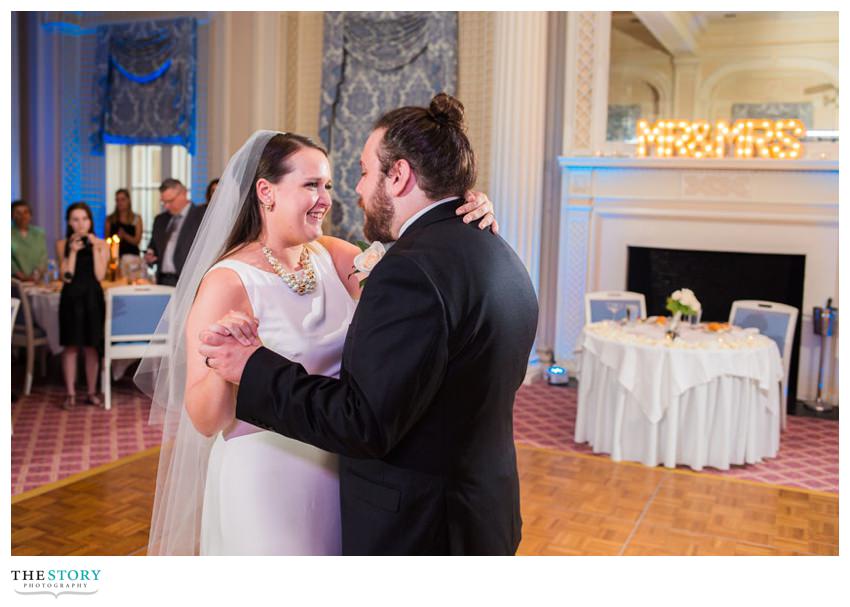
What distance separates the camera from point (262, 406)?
1845 millimetres

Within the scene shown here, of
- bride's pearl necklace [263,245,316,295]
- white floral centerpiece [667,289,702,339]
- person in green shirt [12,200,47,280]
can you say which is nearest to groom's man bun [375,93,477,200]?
bride's pearl necklace [263,245,316,295]

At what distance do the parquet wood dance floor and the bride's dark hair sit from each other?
84.4 inches

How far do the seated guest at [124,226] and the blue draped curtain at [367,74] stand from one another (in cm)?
203

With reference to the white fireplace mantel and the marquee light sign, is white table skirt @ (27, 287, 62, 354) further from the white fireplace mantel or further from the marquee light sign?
the marquee light sign

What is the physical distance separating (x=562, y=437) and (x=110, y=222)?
17.6 feet

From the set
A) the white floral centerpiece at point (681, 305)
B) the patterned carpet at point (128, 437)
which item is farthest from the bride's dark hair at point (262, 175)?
the white floral centerpiece at point (681, 305)

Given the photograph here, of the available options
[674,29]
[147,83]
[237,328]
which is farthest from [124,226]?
[237,328]

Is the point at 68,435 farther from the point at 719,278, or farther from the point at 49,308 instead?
the point at 719,278

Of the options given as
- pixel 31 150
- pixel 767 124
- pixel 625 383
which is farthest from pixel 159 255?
pixel 767 124

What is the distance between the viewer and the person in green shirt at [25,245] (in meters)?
7.82

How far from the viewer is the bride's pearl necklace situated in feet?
7.57

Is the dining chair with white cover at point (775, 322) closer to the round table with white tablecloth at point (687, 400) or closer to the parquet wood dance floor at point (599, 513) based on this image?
the round table with white tablecloth at point (687, 400)

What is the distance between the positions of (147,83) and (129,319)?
154 inches

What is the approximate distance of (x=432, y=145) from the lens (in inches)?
73.2
